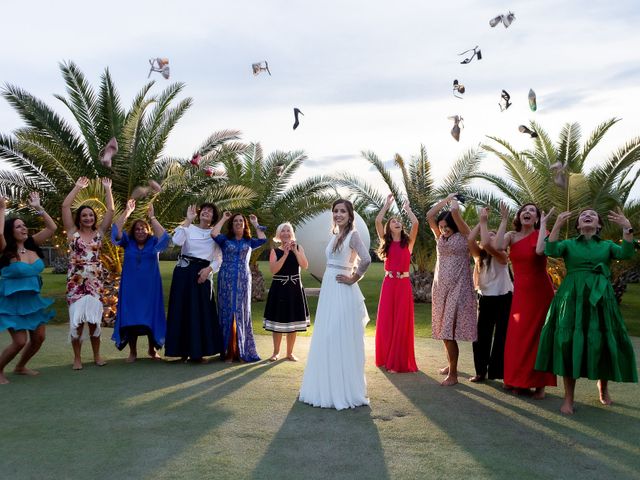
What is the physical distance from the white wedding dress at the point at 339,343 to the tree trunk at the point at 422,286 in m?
10.5

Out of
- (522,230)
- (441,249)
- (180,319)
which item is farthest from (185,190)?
(522,230)

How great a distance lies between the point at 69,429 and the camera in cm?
493

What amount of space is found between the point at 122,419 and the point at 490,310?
394 cm

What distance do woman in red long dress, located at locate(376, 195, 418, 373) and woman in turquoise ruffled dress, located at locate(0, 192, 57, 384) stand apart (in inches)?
153

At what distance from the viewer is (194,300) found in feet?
25.5

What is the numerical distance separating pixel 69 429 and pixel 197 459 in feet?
4.42

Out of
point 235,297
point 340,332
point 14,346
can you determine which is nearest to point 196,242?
point 235,297

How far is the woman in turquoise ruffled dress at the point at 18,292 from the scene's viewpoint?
669 cm

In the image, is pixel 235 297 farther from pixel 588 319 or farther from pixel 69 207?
pixel 588 319

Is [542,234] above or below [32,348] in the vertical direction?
above

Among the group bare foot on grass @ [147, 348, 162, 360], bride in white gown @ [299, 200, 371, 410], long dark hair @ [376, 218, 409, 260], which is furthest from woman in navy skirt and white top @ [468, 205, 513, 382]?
bare foot on grass @ [147, 348, 162, 360]

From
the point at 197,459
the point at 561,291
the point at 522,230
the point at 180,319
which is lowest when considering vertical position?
the point at 197,459

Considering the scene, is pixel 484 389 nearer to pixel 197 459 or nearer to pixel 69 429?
pixel 197 459

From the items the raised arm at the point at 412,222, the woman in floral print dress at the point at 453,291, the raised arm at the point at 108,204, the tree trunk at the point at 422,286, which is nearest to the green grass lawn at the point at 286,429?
the woman in floral print dress at the point at 453,291
